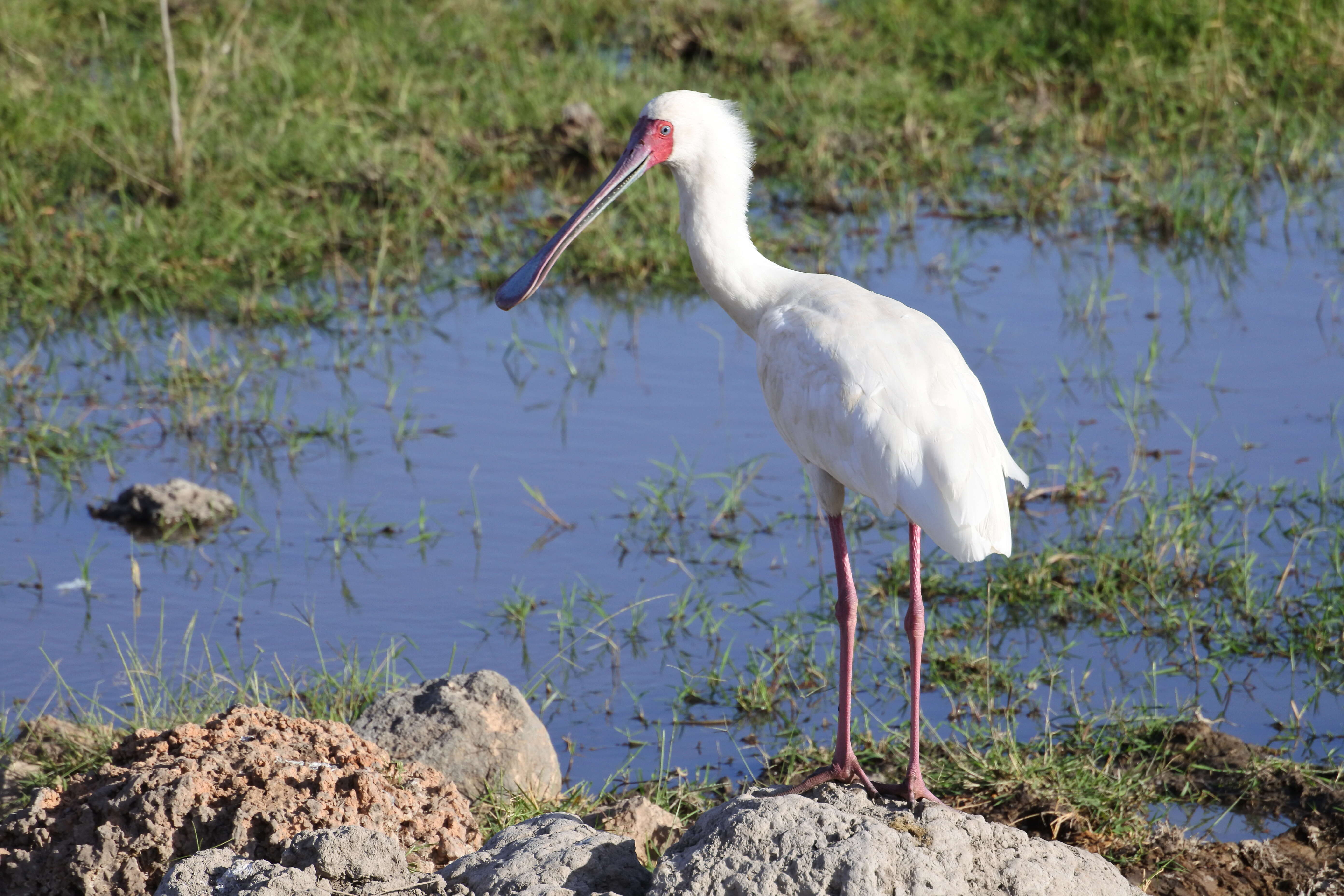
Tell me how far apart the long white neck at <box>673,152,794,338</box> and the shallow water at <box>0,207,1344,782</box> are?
1.11 metres

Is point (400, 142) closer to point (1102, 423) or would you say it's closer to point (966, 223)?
point (966, 223)

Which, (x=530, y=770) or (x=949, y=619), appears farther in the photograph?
(x=949, y=619)

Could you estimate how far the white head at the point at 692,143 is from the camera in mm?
4941

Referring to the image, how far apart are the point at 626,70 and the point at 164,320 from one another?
4.24 metres

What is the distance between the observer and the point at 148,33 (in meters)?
11.8

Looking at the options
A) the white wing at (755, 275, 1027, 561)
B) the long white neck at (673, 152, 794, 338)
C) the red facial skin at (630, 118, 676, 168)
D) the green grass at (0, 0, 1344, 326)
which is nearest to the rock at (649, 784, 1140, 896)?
the white wing at (755, 275, 1027, 561)

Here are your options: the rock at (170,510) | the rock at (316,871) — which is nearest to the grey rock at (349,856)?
the rock at (316,871)

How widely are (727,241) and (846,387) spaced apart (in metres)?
0.73

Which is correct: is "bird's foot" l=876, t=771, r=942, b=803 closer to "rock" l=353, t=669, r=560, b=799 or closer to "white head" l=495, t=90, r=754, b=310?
"rock" l=353, t=669, r=560, b=799

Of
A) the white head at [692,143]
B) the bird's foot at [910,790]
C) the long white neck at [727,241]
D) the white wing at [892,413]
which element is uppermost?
the white head at [692,143]

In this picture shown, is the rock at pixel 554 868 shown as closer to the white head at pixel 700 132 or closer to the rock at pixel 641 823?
the rock at pixel 641 823

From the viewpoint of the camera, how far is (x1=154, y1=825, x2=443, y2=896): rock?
3.25m

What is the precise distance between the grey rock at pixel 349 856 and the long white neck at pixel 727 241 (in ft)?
6.57

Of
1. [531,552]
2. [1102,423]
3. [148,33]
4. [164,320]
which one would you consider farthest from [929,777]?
[148,33]
